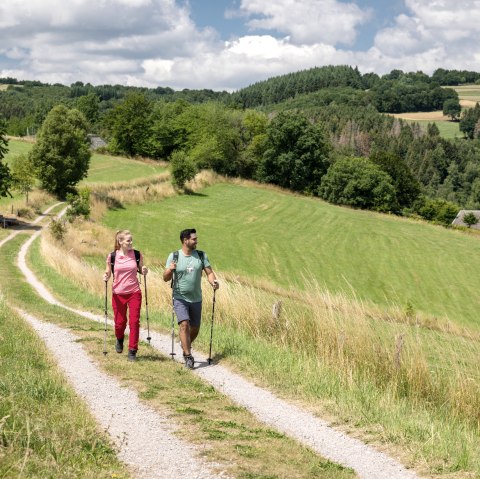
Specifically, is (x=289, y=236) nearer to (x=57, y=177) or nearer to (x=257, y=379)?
(x=57, y=177)

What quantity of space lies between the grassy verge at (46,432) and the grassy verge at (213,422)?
1.01m

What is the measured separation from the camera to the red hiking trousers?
8969mm

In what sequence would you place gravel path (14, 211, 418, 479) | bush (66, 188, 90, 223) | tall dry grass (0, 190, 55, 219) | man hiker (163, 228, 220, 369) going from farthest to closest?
1. tall dry grass (0, 190, 55, 219)
2. bush (66, 188, 90, 223)
3. man hiker (163, 228, 220, 369)
4. gravel path (14, 211, 418, 479)

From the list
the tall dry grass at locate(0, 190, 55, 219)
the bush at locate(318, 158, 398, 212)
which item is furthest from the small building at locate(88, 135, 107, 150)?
the tall dry grass at locate(0, 190, 55, 219)

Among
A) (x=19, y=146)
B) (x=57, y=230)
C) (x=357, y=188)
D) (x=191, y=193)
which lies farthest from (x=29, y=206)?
(x=357, y=188)

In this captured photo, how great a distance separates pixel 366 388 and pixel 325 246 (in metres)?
45.2

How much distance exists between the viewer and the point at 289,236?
55969mm

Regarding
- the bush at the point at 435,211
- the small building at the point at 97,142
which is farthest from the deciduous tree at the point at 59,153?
the bush at the point at 435,211

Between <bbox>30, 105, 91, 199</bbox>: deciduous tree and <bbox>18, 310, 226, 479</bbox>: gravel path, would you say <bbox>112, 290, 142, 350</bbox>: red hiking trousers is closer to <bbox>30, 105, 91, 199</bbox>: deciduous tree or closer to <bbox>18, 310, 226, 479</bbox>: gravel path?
<bbox>18, 310, 226, 479</bbox>: gravel path

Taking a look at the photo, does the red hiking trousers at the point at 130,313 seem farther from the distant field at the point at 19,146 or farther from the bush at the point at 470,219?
the bush at the point at 470,219

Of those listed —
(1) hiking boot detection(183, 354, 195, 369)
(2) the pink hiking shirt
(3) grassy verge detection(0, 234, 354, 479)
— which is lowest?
(1) hiking boot detection(183, 354, 195, 369)

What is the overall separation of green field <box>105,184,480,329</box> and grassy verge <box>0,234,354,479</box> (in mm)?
24118

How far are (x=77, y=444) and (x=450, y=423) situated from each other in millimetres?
4700

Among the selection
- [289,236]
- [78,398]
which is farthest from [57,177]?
[78,398]
